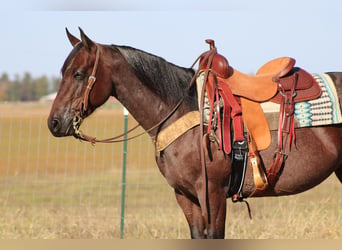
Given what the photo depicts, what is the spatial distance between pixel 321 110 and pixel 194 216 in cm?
132

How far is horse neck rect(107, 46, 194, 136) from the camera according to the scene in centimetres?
425

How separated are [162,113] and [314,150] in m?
1.24

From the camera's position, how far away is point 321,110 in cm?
437

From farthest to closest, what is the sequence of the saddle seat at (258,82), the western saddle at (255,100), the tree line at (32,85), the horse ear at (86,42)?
the tree line at (32,85) → the saddle seat at (258,82) → the western saddle at (255,100) → the horse ear at (86,42)

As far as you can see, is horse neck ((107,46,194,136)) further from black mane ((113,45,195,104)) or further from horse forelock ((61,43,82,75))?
horse forelock ((61,43,82,75))

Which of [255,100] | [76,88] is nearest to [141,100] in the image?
[76,88]

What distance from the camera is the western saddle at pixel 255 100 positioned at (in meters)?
4.16

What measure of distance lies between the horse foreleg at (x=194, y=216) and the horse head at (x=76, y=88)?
1.03m

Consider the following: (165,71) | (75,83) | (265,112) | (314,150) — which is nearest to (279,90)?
(265,112)

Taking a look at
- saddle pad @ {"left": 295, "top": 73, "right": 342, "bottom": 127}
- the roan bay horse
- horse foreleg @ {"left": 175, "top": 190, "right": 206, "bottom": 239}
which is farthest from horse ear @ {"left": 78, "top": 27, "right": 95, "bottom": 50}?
saddle pad @ {"left": 295, "top": 73, "right": 342, "bottom": 127}

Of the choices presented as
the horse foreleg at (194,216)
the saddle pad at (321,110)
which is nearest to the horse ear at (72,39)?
the horse foreleg at (194,216)

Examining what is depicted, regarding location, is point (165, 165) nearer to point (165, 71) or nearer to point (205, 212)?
point (205, 212)

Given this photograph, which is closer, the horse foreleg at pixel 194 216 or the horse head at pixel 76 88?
the horse head at pixel 76 88

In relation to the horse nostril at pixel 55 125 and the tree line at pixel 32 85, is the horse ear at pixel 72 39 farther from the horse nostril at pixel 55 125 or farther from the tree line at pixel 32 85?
the tree line at pixel 32 85
